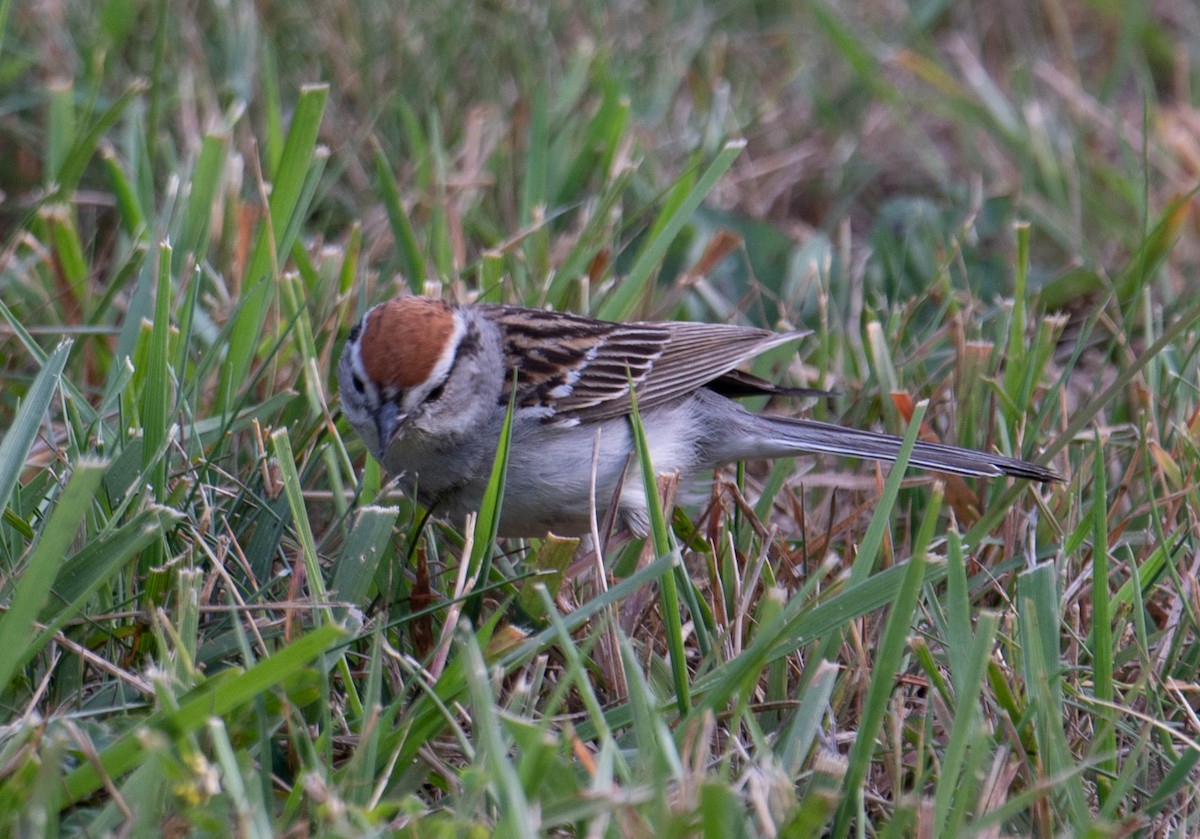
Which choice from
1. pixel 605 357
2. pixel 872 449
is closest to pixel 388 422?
pixel 605 357

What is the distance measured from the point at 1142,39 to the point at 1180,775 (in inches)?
182

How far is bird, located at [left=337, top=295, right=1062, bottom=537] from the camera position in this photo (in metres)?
3.08

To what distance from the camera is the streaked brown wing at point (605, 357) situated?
3412 millimetres

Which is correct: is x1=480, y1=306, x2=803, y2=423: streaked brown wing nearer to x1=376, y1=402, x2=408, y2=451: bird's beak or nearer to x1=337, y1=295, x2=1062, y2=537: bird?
x1=337, y1=295, x2=1062, y2=537: bird

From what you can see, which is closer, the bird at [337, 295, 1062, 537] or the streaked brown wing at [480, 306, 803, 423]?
the bird at [337, 295, 1062, 537]

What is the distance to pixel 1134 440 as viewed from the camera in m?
3.56

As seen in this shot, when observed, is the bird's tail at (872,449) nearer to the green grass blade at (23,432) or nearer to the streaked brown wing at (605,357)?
the streaked brown wing at (605,357)

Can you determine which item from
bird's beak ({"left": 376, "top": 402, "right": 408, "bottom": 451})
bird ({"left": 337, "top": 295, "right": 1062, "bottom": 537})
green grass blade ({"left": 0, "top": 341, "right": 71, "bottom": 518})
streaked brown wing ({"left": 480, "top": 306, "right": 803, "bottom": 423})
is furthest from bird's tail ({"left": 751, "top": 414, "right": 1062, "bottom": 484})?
green grass blade ({"left": 0, "top": 341, "right": 71, "bottom": 518})

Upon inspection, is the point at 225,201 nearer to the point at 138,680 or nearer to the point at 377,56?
the point at 377,56

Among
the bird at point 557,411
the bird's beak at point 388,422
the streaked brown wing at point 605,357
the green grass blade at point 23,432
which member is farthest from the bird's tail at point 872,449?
the green grass blade at point 23,432

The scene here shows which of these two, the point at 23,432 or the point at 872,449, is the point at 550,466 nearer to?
the point at 872,449

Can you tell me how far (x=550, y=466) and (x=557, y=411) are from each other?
0.61ft

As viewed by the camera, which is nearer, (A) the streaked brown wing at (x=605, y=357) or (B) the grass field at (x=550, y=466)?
(B) the grass field at (x=550, y=466)

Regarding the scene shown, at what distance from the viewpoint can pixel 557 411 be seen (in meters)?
3.37
